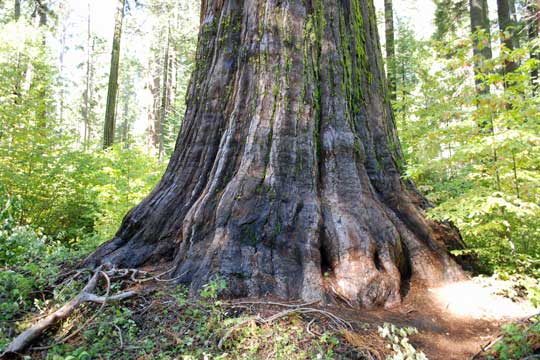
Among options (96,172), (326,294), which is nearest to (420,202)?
(326,294)

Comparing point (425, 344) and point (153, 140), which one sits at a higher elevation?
point (153, 140)

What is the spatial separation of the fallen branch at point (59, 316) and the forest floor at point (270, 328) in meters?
0.08

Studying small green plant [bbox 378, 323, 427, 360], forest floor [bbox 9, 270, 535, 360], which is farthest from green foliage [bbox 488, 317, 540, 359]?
small green plant [bbox 378, 323, 427, 360]

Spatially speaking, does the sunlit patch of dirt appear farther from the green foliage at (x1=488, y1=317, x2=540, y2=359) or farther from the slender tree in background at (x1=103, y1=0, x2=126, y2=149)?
the slender tree in background at (x1=103, y1=0, x2=126, y2=149)

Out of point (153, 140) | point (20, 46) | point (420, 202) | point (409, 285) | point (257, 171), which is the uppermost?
point (20, 46)

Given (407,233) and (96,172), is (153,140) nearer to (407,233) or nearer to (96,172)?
(96,172)

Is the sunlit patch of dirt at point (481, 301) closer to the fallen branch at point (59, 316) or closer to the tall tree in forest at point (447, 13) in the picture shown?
the fallen branch at point (59, 316)

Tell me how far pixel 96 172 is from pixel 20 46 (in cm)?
641

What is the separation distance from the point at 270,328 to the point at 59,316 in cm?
174

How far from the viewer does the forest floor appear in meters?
2.61

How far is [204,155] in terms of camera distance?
463cm

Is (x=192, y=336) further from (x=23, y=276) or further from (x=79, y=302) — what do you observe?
(x=23, y=276)

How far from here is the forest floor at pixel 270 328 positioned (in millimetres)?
2613

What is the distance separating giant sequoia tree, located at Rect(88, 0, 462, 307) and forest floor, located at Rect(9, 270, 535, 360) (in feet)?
0.92
